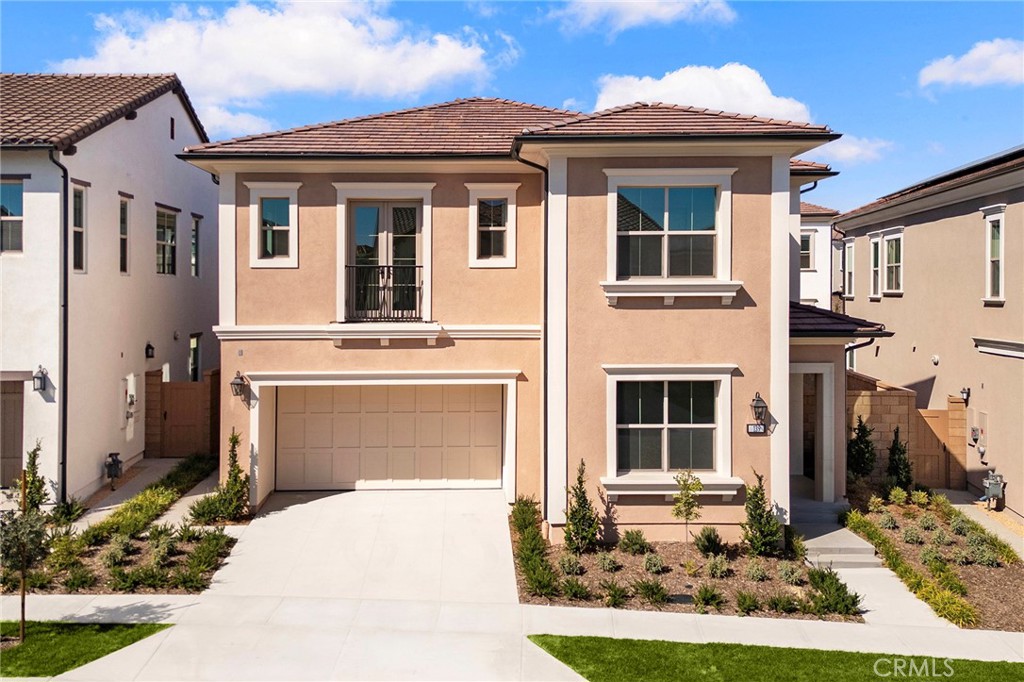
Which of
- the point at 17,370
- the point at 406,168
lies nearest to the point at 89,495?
the point at 17,370

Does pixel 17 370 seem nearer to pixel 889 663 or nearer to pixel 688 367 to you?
pixel 688 367

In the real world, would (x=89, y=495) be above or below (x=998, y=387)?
below

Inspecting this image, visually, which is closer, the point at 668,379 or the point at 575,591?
the point at 575,591

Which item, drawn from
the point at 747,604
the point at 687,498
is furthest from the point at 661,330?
the point at 747,604

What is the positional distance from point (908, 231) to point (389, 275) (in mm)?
13162

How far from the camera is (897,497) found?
13.9 meters

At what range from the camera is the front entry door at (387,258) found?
13703 mm

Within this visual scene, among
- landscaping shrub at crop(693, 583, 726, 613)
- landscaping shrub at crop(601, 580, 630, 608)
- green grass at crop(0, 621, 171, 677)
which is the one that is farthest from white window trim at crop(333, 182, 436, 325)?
landscaping shrub at crop(693, 583, 726, 613)

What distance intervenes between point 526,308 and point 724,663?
681 cm

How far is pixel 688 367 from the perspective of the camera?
39.0ft

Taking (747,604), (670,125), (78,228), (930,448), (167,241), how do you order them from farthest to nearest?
(167,241) < (930,448) < (78,228) < (670,125) < (747,604)

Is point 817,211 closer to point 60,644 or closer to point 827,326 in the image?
point 827,326

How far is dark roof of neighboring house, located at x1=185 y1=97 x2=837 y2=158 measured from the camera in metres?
11.5

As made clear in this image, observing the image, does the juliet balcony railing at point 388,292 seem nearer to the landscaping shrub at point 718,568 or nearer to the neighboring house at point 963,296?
the landscaping shrub at point 718,568
